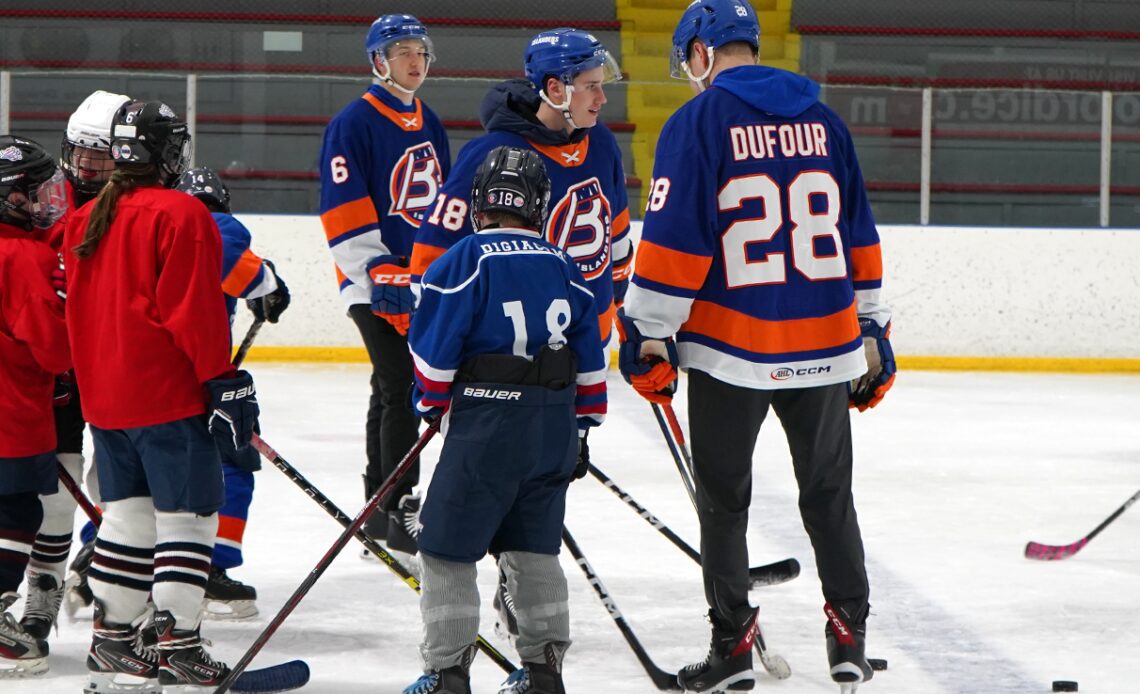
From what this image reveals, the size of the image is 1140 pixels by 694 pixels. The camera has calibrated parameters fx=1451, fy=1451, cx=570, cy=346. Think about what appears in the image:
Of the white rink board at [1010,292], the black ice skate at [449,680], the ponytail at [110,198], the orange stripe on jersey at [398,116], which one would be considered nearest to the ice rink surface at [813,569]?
the black ice skate at [449,680]

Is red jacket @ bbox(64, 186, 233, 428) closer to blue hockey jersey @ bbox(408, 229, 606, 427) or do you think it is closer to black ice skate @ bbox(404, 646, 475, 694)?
blue hockey jersey @ bbox(408, 229, 606, 427)

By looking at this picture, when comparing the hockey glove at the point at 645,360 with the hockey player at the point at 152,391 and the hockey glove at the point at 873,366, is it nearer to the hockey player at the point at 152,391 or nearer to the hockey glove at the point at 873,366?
the hockey glove at the point at 873,366

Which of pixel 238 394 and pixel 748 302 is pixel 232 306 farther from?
pixel 748 302

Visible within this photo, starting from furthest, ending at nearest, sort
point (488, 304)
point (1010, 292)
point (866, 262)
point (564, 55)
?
point (1010, 292) < point (564, 55) < point (866, 262) < point (488, 304)

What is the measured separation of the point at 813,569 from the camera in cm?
343

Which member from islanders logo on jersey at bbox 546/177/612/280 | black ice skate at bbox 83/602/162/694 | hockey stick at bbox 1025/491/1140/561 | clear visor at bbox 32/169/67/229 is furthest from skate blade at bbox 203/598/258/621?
hockey stick at bbox 1025/491/1140/561

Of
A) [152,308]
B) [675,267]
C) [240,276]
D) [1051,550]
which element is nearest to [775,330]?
[675,267]

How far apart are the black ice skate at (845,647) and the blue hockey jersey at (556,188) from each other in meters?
0.77

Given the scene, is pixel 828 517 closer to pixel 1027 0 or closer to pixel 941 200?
pixel 941 200

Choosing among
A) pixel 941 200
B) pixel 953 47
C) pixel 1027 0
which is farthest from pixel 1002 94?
pixel 1027 0

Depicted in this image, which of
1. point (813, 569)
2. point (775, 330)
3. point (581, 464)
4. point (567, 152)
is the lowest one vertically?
point (813, 569)

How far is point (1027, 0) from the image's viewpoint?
10.4 meters

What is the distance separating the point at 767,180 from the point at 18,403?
133cm

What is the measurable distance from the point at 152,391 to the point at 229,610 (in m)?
0.81
